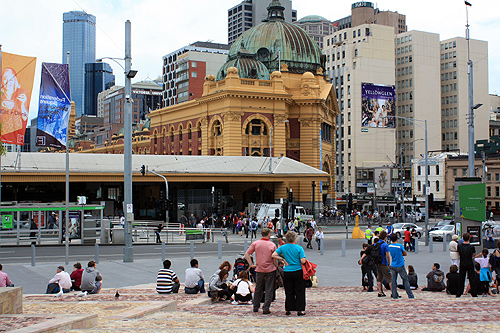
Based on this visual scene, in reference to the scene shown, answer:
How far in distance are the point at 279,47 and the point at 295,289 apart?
228 feet

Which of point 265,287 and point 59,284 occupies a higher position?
point 265,287

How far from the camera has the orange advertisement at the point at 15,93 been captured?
2622 cm

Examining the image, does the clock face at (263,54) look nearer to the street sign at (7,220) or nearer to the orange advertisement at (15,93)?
the street sign at (7,220)

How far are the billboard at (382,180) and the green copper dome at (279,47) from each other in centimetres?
2794

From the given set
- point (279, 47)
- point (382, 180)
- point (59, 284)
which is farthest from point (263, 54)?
point (59, 284)

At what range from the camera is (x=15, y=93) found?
86.8ft

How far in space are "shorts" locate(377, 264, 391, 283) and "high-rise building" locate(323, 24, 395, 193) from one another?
99735 millimetres

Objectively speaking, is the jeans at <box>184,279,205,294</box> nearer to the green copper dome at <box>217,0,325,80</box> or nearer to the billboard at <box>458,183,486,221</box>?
the billboard at <box>458,183,486,221</box>

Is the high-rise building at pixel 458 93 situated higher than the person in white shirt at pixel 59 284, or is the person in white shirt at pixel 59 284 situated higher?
the high-rise building at pixel 458 93

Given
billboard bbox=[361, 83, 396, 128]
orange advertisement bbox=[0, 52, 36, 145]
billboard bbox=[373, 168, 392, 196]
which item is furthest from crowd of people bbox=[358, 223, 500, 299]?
billboard bbox=[361, 83, 396, 128]

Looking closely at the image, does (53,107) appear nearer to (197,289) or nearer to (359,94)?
(197,289)

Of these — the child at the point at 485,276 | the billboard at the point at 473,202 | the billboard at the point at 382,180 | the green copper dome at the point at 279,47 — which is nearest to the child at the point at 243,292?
the child at the point at 485,276

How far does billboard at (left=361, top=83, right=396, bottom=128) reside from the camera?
11312 centimetres

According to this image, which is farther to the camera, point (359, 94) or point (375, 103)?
point (359, 94)
